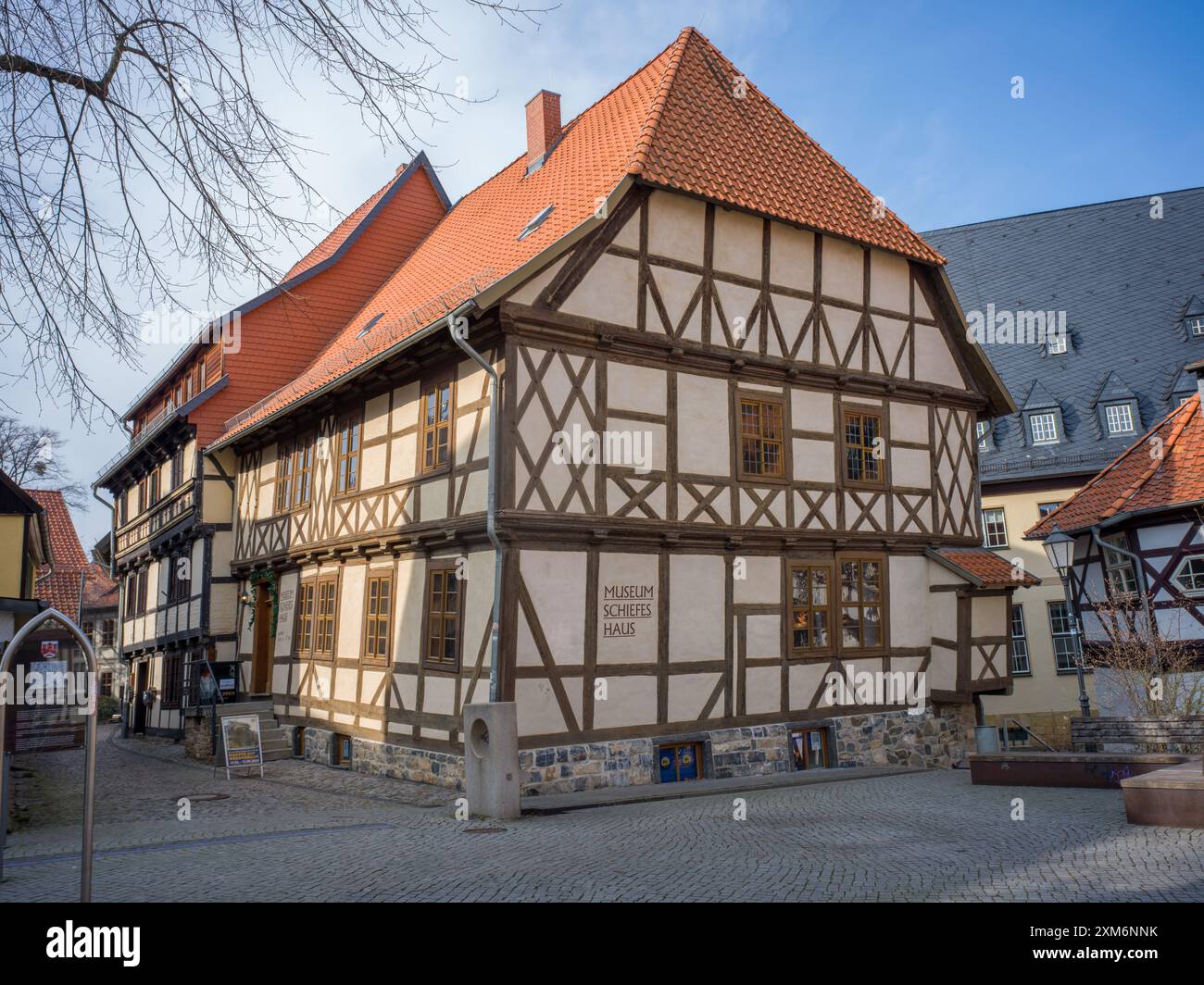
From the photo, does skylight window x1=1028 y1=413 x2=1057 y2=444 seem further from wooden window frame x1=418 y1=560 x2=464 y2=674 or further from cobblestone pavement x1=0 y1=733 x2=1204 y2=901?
wooden window frame x1=418 y1=560 x2=464 y2=674

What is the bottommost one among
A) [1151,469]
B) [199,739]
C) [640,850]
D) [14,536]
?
[199,739]

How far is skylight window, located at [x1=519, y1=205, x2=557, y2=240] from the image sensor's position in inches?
592

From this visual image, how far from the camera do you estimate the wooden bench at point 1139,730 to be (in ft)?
41.8

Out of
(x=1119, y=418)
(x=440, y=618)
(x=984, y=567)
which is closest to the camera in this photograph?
(x=440, y=618)

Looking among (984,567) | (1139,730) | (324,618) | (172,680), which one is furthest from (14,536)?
(1139,730)

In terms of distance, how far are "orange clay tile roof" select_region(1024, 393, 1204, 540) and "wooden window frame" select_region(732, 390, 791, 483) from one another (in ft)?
28.4

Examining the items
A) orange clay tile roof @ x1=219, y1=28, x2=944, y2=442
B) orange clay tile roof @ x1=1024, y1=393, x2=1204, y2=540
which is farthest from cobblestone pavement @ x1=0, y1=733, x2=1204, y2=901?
orange clay tile roof @ x1=1024, y1=393, x2=1204, y2=540

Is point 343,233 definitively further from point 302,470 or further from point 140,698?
point 140,698

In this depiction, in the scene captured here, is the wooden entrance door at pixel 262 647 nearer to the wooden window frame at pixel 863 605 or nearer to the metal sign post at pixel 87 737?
the wooden window frame at pixel 863 605

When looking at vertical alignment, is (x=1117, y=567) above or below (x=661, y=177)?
below

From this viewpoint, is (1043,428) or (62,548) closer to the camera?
(1043,428)

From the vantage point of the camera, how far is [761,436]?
1515 cm

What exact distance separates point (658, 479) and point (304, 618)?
808cm

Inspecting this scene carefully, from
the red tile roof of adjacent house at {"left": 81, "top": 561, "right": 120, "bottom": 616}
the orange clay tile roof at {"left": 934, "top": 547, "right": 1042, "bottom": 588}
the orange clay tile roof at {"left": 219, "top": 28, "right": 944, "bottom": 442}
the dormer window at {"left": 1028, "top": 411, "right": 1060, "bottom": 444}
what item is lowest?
the orange clay tile roof at {"left": 934, "top": 547, "right": 1042, "bottom": 588}
